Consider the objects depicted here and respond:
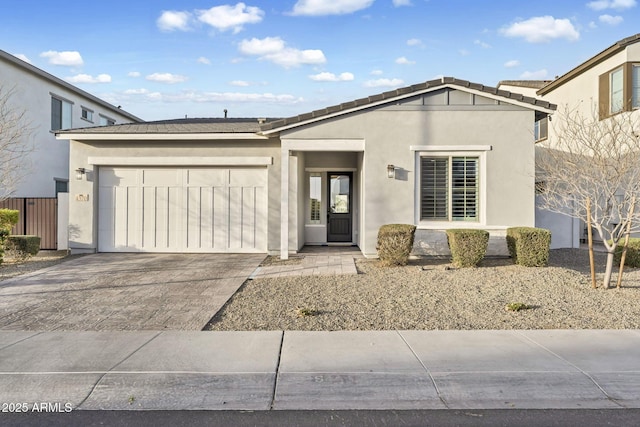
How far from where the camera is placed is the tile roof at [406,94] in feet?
32.2

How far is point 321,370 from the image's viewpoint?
13.3 feet

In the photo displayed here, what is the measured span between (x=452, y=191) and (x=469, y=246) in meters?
1.82

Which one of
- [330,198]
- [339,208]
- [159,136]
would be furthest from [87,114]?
[339,208]

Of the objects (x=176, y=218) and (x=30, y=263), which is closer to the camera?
(x=30, y=263)

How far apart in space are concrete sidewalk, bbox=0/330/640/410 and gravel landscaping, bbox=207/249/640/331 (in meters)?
0.43

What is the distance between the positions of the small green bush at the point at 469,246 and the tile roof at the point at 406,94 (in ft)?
11.7

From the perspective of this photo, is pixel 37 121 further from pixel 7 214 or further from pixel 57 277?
pixel 57 277

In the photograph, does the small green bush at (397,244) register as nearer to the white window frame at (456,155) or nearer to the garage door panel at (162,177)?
the white window frame at (456,155)

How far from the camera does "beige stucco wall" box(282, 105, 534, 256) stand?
391 inches

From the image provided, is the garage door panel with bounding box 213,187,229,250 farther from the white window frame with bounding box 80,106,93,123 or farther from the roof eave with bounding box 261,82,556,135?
the white window frame with bounding box 80,106,93,123

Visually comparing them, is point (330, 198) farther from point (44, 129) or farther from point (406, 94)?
point (44, 129)

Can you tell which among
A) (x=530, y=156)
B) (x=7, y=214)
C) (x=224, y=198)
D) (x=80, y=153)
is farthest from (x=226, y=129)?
(x=530, y=156)

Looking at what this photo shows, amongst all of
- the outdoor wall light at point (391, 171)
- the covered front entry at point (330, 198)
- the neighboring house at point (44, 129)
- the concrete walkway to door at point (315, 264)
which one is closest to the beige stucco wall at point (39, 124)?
the neighboring house at point (44, 129)

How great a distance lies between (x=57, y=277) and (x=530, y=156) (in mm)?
11082
